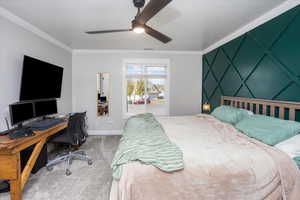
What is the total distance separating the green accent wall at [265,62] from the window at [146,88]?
5.60 ft

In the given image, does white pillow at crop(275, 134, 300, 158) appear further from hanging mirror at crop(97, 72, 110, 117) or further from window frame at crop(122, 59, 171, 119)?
hanging mirror at crop(97, 72, 110, 117)

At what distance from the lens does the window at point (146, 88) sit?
4453mm

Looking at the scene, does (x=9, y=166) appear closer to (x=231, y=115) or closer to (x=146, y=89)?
(x=231, y=115)

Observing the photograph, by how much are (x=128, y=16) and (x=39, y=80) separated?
6.56 feet

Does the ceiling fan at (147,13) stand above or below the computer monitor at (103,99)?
above

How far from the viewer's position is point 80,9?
211 cm

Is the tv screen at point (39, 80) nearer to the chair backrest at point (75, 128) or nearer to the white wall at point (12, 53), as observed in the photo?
the white wall at point (12, 53)

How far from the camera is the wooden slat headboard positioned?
73.5 inches

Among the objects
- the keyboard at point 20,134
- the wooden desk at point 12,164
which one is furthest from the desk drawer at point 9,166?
the keyboard at point 20,134

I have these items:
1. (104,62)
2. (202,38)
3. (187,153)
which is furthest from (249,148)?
(104,62)

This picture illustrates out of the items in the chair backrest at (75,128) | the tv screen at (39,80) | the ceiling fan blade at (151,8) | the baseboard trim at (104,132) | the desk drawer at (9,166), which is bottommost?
the baseboard trim at (104,132)

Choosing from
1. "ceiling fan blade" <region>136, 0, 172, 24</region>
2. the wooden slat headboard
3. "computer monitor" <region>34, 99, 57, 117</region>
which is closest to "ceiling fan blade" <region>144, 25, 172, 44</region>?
"ceiling fan blade" <region>136, 0, 172, 24</region>

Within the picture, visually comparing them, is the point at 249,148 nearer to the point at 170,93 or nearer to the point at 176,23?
A: the point at 176,23

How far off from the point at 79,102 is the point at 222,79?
13.4ft
